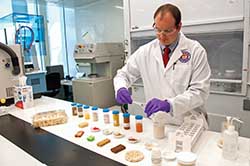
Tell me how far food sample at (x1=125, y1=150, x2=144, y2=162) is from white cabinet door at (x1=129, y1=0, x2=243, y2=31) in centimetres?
148

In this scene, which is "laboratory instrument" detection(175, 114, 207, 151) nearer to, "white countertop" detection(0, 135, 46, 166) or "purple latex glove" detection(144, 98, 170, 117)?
"purple latex glove" detection(144, 98, 170, 117)

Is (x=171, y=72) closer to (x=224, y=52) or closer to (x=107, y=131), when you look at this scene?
(x=107, y=131)

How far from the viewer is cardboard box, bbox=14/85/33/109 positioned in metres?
1.71

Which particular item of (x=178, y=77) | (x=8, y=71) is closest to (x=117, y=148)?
(x=178, y=77)

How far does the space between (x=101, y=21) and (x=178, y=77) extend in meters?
3.71

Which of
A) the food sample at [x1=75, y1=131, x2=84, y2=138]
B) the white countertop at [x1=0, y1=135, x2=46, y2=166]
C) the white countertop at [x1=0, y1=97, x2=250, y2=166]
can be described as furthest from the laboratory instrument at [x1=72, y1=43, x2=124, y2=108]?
the white countertop at [x1=0, y1=135, x2=46, y2=166]

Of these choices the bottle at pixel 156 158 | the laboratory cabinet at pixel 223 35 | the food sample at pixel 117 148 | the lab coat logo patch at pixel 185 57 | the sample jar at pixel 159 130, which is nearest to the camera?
the bottle at pixel 156 158

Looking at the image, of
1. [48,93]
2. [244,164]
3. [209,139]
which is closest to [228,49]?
[209,139]

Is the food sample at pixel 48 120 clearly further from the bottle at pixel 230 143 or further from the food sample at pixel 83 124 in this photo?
the bottle at pixel 230 143

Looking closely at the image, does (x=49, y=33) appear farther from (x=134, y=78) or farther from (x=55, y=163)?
(x=55, y=163)

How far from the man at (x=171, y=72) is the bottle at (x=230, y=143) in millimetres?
319

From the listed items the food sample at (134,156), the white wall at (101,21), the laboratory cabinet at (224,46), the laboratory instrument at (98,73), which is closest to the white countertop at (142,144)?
the food sample at (134,156)

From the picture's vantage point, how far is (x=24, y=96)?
173 cm

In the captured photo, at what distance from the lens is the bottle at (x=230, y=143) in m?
0.84
